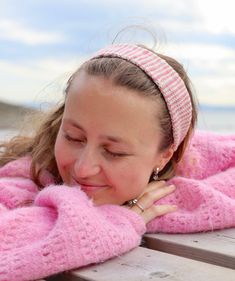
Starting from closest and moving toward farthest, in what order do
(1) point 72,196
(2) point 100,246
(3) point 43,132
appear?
(2) point 100,246 → (1) point 72,196 → (3) point 43,132

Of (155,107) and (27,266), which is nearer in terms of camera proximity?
(27,266)

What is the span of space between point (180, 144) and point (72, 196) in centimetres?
64

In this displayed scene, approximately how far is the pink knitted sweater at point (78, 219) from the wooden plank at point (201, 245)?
0.15ft

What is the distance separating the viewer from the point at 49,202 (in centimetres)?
212

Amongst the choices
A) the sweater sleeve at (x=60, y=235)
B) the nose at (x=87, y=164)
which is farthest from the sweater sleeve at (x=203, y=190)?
the nose at (x=87, y=164)

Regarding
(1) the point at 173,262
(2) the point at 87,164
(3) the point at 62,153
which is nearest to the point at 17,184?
(3) the point at 62,153

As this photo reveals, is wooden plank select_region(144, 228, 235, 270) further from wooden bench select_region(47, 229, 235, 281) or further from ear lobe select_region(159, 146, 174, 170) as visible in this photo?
ear lobe select_region(159, 146, 174, 170)

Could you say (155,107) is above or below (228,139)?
above

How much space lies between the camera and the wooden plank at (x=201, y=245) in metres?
2.04

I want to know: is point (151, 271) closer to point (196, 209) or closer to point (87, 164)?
point (87, 164)

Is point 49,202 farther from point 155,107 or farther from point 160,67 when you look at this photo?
point 160,67

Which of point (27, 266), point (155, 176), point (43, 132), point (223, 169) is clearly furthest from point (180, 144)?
point (27, 266)

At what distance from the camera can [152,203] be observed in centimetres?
238

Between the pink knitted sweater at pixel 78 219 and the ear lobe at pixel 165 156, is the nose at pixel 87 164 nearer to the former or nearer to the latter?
the pink knitted sweater at pixel 78 219
